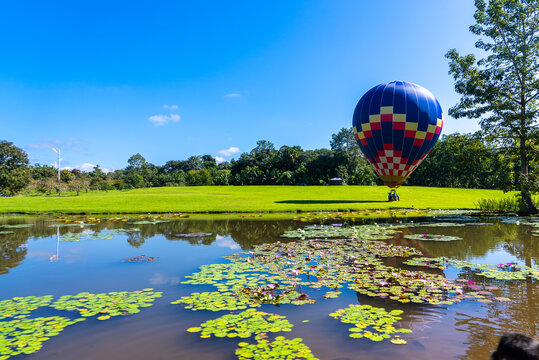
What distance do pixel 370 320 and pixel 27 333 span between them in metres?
4.95

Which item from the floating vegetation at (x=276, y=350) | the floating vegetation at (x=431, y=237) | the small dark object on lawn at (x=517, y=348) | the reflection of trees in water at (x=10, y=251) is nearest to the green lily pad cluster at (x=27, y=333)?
the floating vegetation at (x=276, y=350)

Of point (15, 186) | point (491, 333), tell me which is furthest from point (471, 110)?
point (15, 186)

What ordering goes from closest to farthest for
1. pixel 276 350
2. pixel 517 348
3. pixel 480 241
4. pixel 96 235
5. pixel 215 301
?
pixel 517 348 → pixel 276 350 → pixel 215 301 → pixel 480 241 → pixel 96 235

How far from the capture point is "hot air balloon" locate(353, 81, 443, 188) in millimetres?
23797

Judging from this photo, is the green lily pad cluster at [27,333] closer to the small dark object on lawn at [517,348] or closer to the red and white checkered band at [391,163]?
the small dark object on lawn at [517,348]

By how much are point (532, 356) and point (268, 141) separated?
81205 mm

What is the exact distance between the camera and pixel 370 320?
4.92 m

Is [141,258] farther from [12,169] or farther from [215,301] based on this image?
[12,169]

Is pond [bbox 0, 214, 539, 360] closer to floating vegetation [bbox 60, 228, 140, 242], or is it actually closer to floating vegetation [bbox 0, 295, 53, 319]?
floating vegetation [bbox 0, 295, 53, 319]

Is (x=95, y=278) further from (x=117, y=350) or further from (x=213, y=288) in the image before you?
(x=117, y=350)

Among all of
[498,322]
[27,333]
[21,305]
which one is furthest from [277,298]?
[21,305]

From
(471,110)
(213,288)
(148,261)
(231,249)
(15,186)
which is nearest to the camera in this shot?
(213,288)

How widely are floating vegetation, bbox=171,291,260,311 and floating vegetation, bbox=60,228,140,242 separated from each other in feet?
29.4

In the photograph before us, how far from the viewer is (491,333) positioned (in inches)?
178
